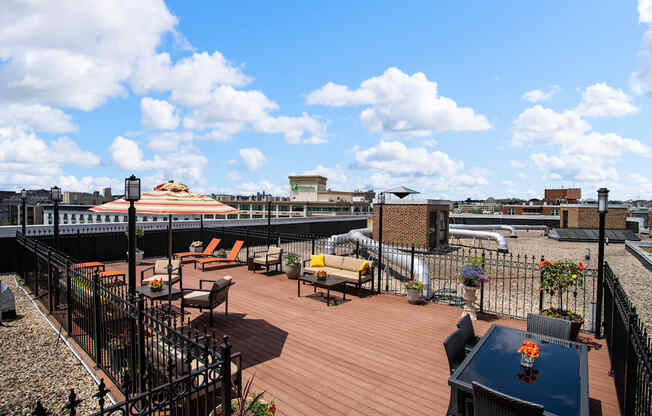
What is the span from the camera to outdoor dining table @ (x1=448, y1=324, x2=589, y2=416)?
3215mm

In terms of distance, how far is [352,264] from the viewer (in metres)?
10.3

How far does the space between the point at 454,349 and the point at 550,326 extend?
2143 mm

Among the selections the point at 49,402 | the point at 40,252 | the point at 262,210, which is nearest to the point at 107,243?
the point at 40,252

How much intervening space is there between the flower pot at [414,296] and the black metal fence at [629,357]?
3724 mm

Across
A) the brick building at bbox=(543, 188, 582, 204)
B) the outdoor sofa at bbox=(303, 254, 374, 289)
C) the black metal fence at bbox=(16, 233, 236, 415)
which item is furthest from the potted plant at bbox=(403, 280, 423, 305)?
the brick building at bbox=(543, 188, 582, 204)

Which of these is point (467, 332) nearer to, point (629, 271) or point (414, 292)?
point (414, 292)

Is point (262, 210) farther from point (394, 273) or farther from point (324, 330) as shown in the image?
point (324, 330)

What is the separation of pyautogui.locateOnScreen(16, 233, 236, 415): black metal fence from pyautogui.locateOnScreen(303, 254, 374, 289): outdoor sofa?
4616mm

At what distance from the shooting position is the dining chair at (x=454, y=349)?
4125 mm

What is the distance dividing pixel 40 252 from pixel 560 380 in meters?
10.2

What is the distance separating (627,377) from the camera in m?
3.81

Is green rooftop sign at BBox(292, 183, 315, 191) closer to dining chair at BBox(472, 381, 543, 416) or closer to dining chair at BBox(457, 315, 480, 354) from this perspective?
dining chair at BBox(457, 315, 480, 354)

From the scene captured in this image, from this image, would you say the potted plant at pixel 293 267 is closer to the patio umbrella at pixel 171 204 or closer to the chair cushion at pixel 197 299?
the chair cushion at pixel 197 299

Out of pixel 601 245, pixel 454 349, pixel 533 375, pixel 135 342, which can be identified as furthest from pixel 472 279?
pixel 135 342
